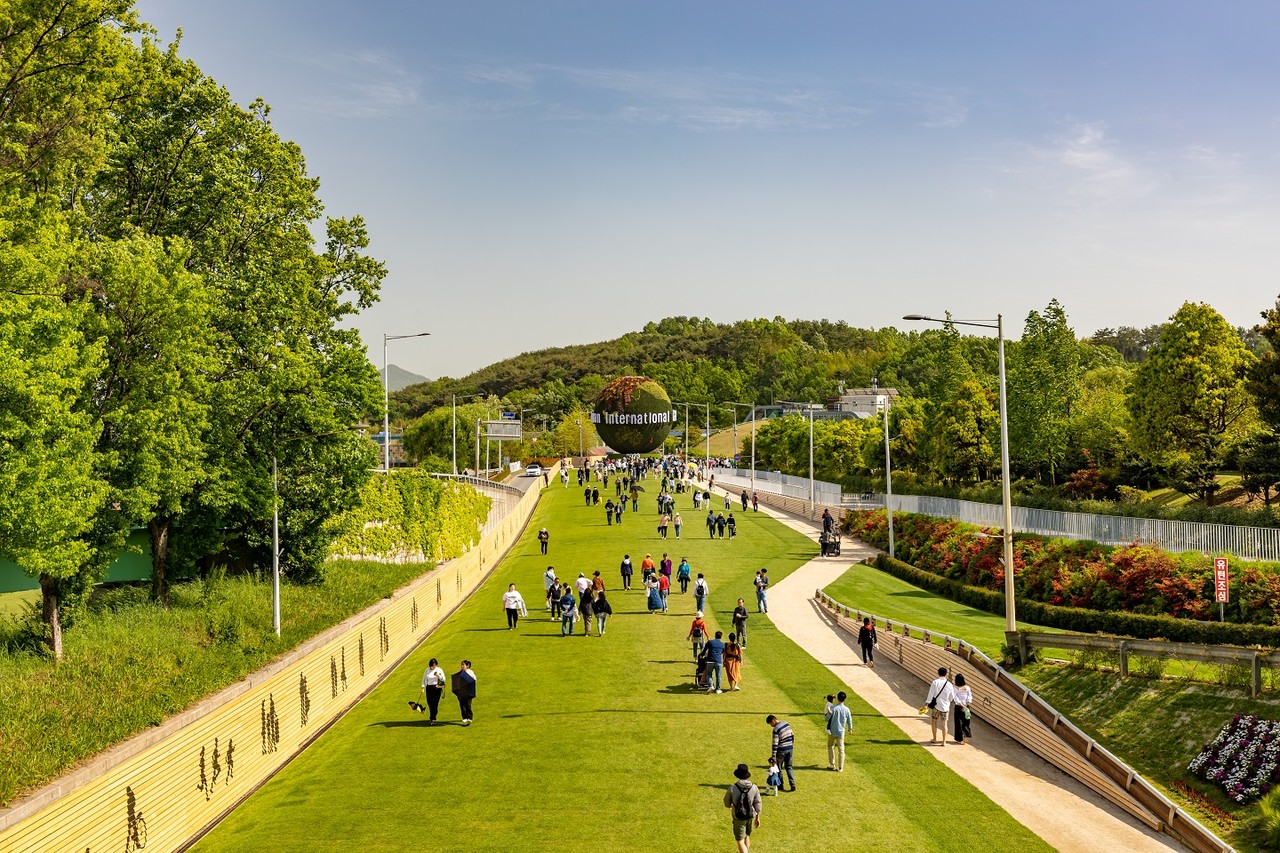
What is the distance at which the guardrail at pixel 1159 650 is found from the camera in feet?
69.5

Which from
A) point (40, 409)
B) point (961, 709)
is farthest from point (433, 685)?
point (961, 709)

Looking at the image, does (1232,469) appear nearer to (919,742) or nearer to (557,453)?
(919,742)

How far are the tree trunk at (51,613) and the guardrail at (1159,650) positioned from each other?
78.6 feet

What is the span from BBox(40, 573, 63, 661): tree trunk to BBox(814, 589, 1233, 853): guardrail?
2206 cm

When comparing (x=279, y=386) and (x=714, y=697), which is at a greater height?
(x=279, y=386)

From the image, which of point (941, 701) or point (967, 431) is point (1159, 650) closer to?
point (941, 701)

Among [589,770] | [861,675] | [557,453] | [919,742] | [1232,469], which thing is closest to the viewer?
[589,770]

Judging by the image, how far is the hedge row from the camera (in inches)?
1249

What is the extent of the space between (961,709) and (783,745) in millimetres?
5759

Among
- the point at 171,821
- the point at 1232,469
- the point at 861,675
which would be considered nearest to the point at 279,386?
the point at 171,821

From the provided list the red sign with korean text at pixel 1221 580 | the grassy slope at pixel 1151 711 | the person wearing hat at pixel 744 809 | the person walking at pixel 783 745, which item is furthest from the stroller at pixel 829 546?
the person wearing hat at pixel 744 809

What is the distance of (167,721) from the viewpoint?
69.4 feet

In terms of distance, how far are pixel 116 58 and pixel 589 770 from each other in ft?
68.9

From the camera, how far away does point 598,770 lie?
66.1ft
